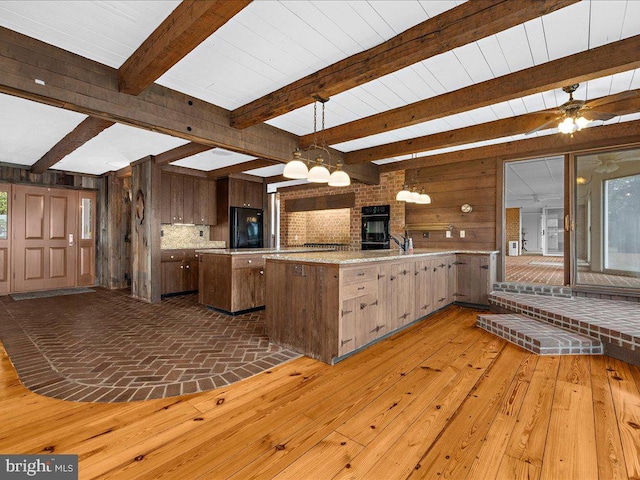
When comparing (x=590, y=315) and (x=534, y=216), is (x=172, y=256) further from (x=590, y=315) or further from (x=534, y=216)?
(x=534, y=216)

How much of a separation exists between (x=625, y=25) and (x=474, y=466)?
3058 millimetres

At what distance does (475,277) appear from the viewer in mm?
5023

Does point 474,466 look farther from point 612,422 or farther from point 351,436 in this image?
point 612,422

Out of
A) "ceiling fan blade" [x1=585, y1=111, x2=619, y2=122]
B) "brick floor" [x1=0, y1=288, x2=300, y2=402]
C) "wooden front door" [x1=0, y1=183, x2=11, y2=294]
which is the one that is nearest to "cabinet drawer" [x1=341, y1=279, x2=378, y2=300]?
"brick floor" [x1=0, y1=288, x2=300, y2=402]

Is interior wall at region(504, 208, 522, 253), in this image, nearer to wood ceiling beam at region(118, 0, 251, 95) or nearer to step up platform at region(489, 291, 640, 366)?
step up platform at region(489, 291, 640, 366)

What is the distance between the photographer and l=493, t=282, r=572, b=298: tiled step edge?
15.1 ft

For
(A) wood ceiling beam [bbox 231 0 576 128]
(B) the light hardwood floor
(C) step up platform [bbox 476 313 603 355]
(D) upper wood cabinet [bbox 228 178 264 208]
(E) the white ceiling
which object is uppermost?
(E) the white ceiling

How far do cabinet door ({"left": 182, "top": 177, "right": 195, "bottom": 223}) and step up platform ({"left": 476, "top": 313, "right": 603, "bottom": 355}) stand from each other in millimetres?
5803

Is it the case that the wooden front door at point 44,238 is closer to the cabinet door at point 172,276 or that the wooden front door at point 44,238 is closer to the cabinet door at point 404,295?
the cabinet door at point 172,276

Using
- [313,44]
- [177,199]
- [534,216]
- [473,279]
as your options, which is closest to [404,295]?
[473,279]

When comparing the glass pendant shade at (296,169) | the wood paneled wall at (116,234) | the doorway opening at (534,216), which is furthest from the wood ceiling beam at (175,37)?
the doorway opening at (534,216)

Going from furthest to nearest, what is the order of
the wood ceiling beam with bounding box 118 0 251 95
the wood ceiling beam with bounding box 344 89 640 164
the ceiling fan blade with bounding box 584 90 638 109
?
the wood ceiling beam with bounding box 344 89 640 164, the ceiling fan blade with bounding box 584 90 638 109, the wood ceiling beam with bounding box 118 0 251 95

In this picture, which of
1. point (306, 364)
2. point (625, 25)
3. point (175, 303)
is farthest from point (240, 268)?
point (625, 25)

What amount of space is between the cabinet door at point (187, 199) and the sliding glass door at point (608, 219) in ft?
22.6
